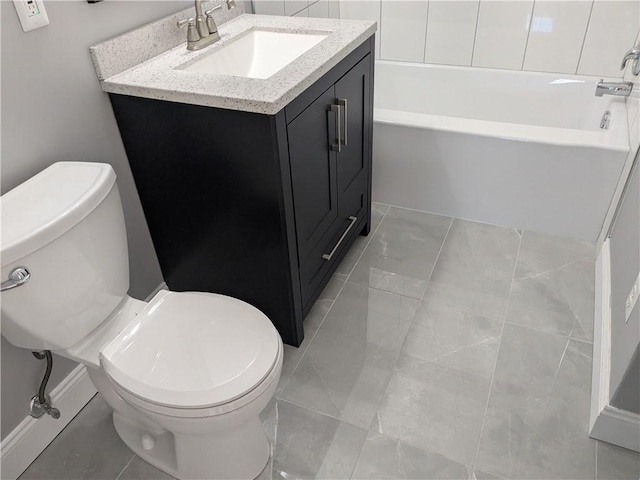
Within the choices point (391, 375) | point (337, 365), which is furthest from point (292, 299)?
point (391, 375)

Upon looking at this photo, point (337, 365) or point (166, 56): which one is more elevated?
point (166, 56)

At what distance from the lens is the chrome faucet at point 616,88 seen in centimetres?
220

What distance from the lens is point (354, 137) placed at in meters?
1.87

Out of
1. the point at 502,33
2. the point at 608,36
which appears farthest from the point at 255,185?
the point at 608,36

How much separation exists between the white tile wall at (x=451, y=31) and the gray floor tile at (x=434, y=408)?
5.90ft

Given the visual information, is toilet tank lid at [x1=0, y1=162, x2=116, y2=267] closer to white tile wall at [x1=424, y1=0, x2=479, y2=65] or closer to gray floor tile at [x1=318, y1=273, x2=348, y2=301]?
gray floor tile at [x1=318, y1=273, x2=348, y2=301]

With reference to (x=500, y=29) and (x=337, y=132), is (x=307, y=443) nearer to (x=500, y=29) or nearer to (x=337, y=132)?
(x=337, y=132)

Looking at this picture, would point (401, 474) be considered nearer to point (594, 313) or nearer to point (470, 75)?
point (594, 313)

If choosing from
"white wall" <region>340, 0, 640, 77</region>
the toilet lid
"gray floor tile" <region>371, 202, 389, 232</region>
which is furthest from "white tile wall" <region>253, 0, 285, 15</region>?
the toilet lid

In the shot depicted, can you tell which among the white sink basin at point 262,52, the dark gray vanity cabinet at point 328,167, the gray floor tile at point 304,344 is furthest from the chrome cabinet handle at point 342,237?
the white sink basin at point 262,52

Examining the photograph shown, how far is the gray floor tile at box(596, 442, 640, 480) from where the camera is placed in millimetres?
1371

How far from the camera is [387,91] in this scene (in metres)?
2.99

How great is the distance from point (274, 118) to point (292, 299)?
2.00 ft

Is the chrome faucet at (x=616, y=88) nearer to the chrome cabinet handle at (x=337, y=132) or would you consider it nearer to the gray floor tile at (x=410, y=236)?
the gray floor tile at (x=410, y=236)
